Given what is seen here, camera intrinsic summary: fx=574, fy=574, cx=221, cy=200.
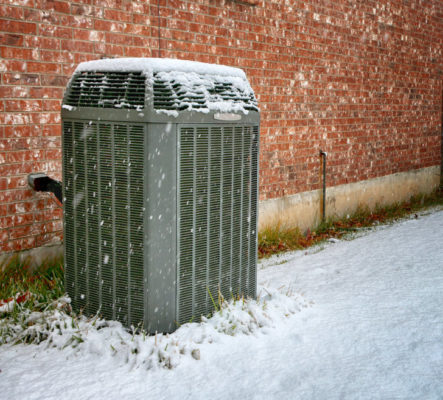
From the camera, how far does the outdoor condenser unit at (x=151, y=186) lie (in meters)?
3.25

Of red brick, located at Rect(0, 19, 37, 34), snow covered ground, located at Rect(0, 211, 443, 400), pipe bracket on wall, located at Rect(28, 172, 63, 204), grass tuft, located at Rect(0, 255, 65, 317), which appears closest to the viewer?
snow covered ground, located at Rect(0, 211, 443, 400)

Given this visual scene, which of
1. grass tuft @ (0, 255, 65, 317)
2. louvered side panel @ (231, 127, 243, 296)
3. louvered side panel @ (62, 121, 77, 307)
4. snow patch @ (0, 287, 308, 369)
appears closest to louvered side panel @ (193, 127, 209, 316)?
snow patch @ (0, 287, 308, 369)

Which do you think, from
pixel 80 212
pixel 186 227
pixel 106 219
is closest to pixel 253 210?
pixel 186 227

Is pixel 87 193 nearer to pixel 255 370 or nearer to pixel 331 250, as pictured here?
pixel 255 370

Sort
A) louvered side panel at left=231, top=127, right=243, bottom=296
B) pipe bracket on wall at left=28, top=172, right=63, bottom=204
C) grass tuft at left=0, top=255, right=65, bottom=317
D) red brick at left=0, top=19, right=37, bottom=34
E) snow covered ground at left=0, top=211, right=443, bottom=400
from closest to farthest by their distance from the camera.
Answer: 1. snow covered ground at left=0, top=211, right=443, bottom=400
2. louvered side panel at left=231, top=127, right=243, bottom=296
3. grass tuft at left=0, top=255, right=65, bottom=317
4. red brick at left=0, top=19, right=37, bottom=34
5. pipe bracket on wall at left=28, top=172, right=63, bottom=204

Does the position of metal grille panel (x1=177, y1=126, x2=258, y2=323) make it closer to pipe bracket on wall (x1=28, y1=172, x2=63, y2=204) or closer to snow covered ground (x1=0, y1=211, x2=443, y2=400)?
snow covered ground (x1=0, y1=211, x2=443, y2=400)

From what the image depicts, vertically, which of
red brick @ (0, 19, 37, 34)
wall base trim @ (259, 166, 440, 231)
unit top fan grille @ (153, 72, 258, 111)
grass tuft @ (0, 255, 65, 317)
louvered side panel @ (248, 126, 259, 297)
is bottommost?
wall base trim @ (259, 166, 440, 231)

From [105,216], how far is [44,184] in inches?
50.4

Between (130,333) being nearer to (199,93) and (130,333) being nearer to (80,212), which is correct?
(80,212)

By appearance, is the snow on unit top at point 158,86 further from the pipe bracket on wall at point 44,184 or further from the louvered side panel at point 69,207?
the pipe bracket on wall at point 44,184

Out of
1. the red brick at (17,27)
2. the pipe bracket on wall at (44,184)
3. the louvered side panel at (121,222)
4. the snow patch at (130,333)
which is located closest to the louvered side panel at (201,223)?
the snow patch at (130,333)

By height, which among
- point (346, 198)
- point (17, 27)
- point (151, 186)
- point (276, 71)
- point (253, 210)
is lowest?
point (346, 198)

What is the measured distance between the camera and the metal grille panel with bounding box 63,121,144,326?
3.29 meters

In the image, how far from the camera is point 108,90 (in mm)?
3385
